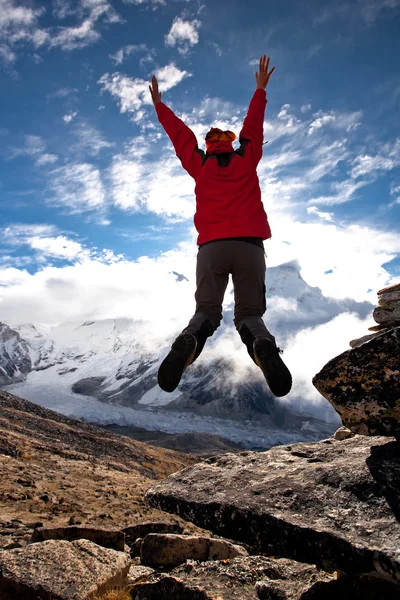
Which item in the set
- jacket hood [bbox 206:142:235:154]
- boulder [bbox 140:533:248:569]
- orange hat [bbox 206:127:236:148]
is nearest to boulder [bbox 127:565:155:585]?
boulder [bbox 140:533:248:569]

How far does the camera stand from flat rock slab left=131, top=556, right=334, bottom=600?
4992 mm

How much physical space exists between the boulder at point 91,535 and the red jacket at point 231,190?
7498mm

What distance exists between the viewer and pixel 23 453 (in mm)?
32312

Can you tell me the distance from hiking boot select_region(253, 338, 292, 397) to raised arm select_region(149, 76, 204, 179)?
3057mm

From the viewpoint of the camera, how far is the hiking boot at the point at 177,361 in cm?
541

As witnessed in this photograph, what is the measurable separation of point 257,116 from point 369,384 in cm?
451

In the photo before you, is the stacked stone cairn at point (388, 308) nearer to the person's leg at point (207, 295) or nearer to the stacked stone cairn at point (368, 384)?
the stacked stone cairn at point (368, 384)

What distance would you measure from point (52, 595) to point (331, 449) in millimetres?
4173

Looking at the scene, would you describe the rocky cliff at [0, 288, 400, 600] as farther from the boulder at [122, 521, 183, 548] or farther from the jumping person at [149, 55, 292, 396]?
the boulder at [122, 521, 183, 548]

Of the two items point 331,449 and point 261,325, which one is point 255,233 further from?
point 331,449

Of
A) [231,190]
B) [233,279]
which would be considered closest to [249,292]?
[233,279]

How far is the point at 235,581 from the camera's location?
17.8 feet

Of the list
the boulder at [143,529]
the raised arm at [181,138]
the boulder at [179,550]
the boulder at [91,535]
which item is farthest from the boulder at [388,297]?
the boulder at [143,529]

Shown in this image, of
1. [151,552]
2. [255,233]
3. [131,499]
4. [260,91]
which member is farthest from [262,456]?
[131,499]
